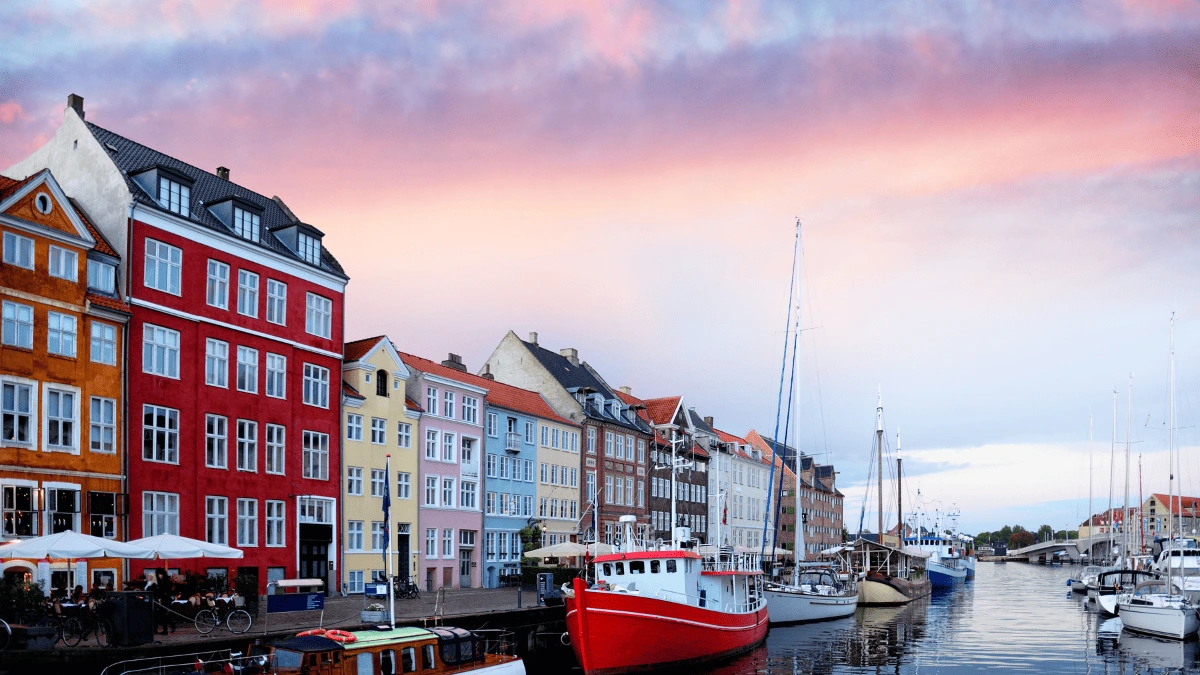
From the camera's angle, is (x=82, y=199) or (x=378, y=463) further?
(x=378, y=463)

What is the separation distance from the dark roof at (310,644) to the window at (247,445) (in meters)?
21.5

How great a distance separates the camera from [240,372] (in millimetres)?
49094

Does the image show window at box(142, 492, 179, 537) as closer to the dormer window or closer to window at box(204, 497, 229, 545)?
window at box(204, 497, 229, 545)

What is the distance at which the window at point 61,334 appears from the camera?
40.1 meters

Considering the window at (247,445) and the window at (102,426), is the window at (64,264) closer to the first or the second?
the window at (102,426)

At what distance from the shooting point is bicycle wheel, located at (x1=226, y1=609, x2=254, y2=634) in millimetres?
34000

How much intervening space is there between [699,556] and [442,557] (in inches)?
857

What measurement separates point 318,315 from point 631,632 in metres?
24.2

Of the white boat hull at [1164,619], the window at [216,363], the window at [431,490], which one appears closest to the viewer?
the window at [216,363]

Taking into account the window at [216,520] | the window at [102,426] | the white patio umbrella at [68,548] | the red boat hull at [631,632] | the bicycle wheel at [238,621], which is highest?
the window at [102,426]

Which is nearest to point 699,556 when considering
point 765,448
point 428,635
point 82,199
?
point 428,635

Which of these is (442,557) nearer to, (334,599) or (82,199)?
(334,599)

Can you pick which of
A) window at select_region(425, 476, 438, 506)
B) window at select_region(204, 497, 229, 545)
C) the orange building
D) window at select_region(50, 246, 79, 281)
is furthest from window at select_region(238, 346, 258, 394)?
window at select_region(425, 476, 438, 506)

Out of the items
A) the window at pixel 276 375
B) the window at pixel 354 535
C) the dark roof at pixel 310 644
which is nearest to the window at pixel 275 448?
the window at pixel 276 375
